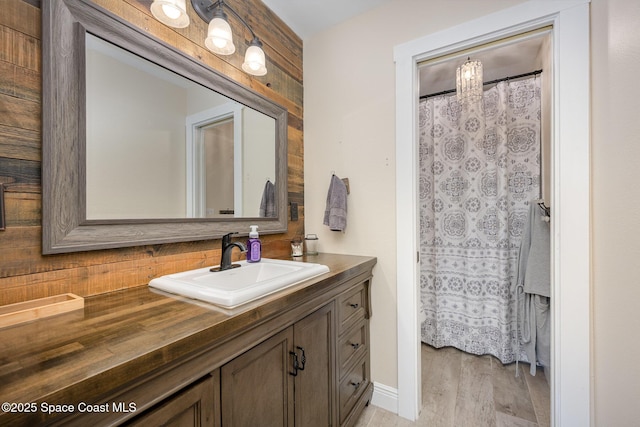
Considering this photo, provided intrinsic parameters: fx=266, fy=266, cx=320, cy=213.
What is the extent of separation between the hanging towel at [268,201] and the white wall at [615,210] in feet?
5.13

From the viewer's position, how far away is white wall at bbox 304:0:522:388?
1.65m

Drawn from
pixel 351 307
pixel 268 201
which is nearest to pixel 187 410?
pixel 351 307

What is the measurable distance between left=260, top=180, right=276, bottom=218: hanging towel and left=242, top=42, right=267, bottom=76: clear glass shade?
63cm

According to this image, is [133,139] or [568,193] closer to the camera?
[133,139]

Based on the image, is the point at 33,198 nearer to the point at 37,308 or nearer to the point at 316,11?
the point at 37,308

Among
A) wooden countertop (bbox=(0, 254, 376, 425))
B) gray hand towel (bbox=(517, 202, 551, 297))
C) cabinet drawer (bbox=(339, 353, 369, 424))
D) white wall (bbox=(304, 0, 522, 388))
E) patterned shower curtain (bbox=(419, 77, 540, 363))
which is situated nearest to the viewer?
wooden countertop (bbox=(0, 254, 376, 425))

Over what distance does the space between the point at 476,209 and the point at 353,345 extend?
5.04 ft

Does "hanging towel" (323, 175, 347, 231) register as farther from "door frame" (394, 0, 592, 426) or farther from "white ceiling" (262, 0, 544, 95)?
"door frame" (394, 0, 592, 426)

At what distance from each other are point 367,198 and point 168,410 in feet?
4.69

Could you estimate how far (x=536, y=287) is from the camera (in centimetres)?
178

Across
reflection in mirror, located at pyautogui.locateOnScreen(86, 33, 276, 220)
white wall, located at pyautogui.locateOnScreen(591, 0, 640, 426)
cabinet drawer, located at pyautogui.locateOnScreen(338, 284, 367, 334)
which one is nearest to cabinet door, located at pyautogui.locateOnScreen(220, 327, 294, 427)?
cabinet drawer, located at pyautogui.locateOnScreen(338, 284, 367, 334)

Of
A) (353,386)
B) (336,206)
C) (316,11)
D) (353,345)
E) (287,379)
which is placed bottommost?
(353,386)

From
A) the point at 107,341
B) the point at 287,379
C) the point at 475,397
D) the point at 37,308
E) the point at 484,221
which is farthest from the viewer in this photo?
the point at 484,221

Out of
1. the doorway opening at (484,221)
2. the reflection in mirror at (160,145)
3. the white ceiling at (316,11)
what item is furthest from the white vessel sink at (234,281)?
the white ceiling at (316,11)
